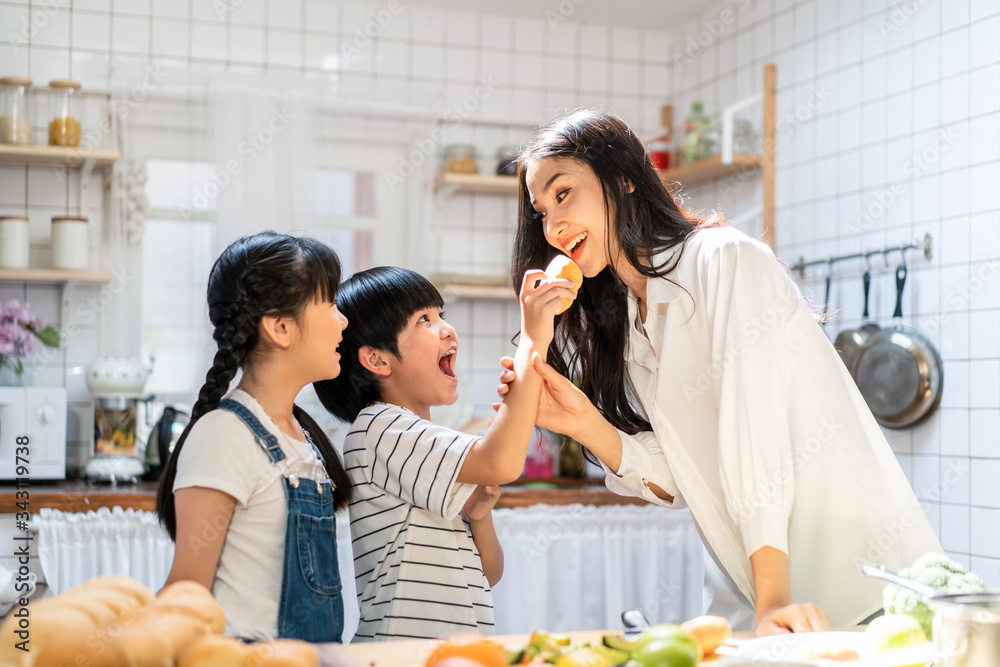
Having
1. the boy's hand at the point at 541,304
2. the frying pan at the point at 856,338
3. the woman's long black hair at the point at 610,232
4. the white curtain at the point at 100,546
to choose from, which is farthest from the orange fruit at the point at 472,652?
the frying pan at the point at 856,338

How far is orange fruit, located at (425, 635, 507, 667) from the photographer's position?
2.66ft

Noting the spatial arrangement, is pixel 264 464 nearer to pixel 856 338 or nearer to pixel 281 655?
pixel 281 655

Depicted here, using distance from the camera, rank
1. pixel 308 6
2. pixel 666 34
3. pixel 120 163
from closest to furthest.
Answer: pixel 120 163, pixel 308 6, pixel 666 34

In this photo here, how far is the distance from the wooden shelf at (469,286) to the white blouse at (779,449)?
2.18 metres

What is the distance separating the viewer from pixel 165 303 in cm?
330

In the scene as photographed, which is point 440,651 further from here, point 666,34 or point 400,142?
point 666,34

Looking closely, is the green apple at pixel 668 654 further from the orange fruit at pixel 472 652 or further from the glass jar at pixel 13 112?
the glass jar at pixel 13 112

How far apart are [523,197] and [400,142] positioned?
2.12m

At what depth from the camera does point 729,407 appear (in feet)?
3.82

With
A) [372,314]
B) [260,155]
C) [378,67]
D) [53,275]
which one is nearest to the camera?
[372,314]

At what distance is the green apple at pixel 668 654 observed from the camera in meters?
0.78

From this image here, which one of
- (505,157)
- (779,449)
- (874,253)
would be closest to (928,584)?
(779,449)

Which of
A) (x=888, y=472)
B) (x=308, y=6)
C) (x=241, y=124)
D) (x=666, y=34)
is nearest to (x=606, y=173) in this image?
(x=888, y=472)

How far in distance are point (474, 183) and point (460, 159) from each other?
0.11 meters
